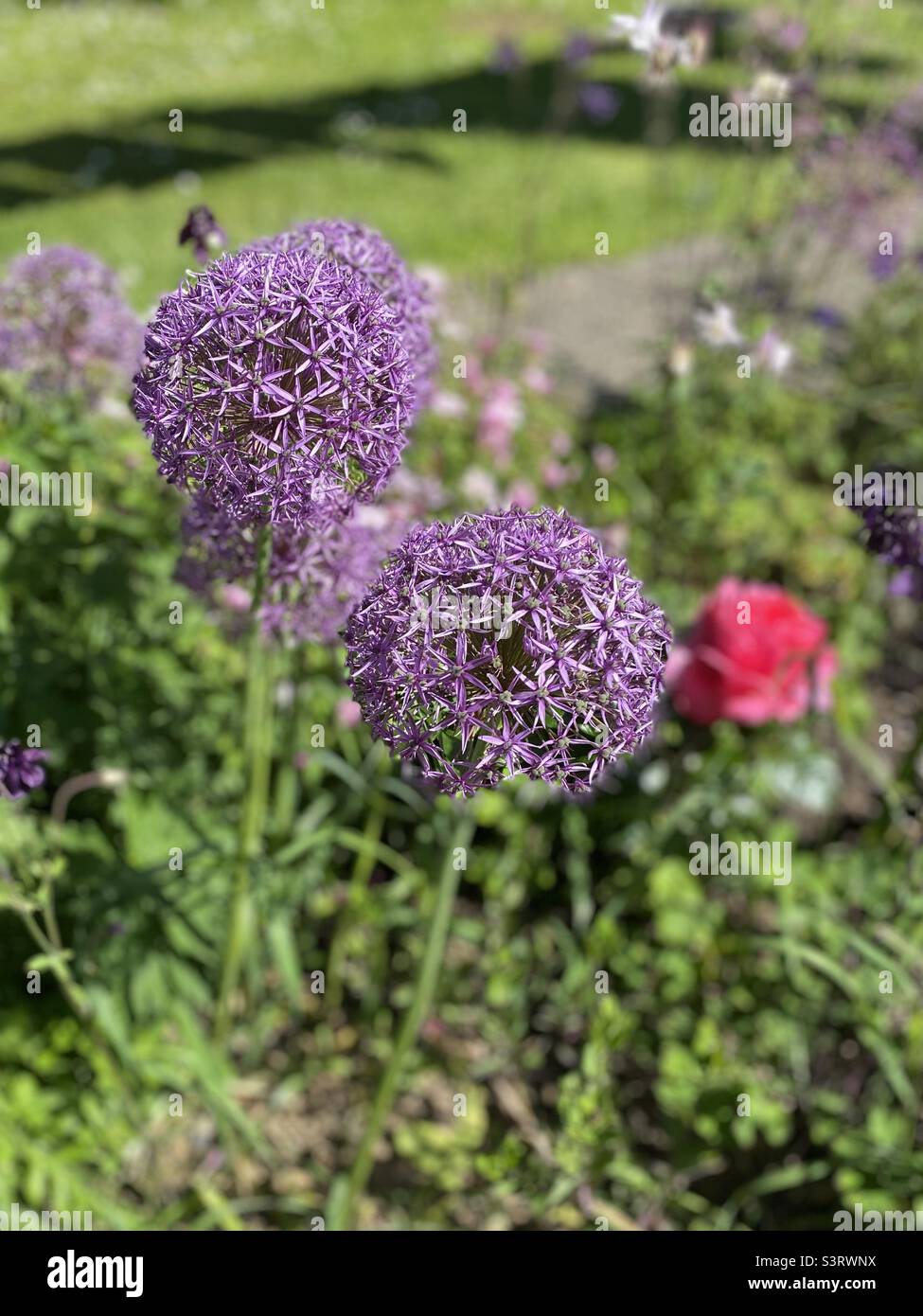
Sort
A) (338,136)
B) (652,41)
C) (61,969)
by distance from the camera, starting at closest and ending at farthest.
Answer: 1. (61,969)
2. (652,41)
3. (338,136)

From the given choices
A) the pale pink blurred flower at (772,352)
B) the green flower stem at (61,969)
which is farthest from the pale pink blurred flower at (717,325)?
the green flower stem at (61,969)

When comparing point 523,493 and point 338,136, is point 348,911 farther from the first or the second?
point 338,136

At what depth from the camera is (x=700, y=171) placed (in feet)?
30.9

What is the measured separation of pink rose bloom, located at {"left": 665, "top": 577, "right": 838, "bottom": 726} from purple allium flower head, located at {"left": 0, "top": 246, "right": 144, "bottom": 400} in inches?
67.1

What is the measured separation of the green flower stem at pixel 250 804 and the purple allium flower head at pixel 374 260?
18.9 inches

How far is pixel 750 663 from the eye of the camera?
3.29 meters

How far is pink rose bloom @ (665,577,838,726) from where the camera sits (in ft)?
10.8

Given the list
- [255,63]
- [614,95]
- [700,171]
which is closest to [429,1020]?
[700,171]

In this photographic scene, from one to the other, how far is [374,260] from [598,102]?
18.4ft

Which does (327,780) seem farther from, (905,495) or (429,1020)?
(905,495)

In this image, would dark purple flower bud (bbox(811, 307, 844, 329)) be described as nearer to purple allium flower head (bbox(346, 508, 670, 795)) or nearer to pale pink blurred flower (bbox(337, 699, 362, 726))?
pale pink blurred flower (bbox(337, 699, 362, 726))

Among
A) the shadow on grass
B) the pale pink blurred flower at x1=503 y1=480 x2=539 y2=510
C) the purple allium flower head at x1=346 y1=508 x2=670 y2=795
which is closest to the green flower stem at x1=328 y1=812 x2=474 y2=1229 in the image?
the purple allium flower head at x1=346 y1=508 x2=670 y2=795

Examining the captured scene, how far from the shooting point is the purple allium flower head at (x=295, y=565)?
203cm

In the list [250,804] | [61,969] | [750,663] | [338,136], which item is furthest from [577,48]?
[338,136]
